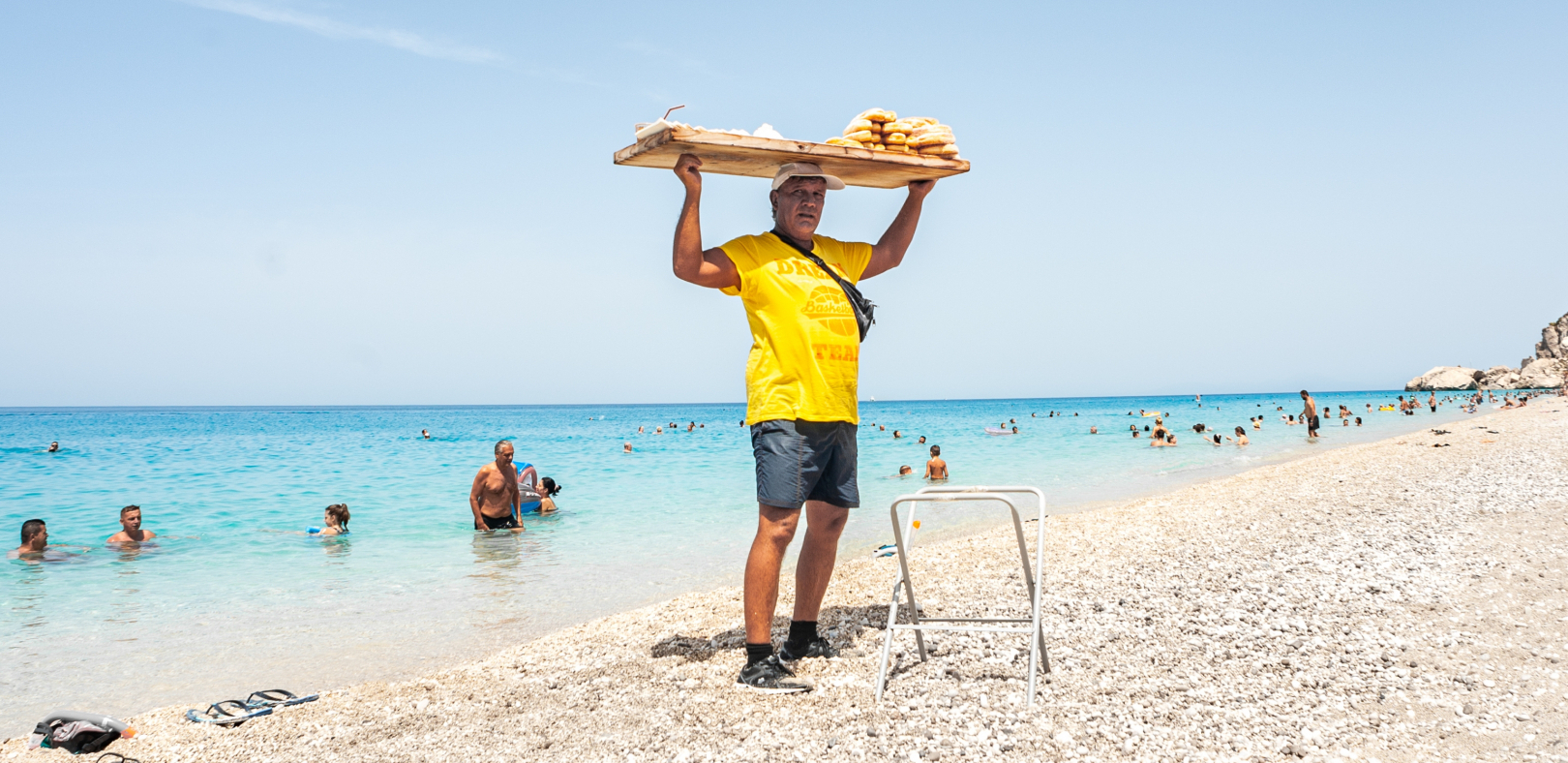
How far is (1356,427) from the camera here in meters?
32.9

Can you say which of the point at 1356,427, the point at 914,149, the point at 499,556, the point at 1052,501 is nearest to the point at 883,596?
the point at 914,149

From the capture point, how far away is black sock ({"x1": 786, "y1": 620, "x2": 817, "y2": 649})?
4.07 meters

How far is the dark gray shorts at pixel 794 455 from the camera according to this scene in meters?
3.61

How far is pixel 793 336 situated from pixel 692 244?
0.56 meters

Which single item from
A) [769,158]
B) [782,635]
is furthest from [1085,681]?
[769,158]

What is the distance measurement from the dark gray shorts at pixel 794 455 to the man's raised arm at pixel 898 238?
3.05 ft

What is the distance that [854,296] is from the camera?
12.8 ft

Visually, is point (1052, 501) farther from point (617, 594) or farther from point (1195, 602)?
A: point (1195, 602)

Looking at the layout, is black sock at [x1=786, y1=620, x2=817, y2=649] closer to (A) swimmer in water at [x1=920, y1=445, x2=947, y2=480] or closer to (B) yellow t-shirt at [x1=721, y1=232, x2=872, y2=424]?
(B) yellow t-shirt at [x1=721, y1=232, x2=872, y2=424]

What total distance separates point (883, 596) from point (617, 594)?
2.92 m

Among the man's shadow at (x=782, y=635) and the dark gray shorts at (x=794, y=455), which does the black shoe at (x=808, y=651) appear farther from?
the dark gray shorts at (x=794, y=455)

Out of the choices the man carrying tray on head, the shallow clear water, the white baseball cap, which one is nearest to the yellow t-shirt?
the man carrying tray on head

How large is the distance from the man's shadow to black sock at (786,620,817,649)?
0.94 ft

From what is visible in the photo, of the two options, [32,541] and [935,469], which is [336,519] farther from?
[935,469]
